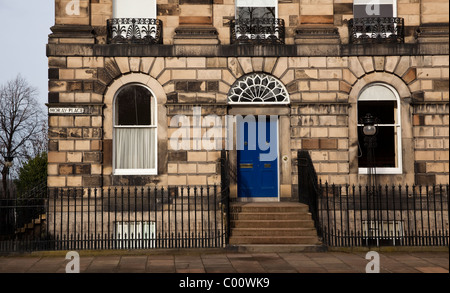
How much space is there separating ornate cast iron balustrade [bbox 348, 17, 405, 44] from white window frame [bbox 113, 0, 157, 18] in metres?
5.51

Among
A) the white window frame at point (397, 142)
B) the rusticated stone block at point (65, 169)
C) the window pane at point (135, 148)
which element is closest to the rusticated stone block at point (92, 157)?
the rusticated stone block at point (65, 169)

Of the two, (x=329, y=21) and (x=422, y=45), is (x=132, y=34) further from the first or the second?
(x=422, y=45)

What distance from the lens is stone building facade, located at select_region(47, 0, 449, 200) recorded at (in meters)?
14.2

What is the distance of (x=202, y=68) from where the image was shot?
14445 mm

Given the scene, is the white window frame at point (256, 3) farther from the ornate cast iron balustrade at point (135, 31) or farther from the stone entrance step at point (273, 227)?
the stone entrance step at point (273, 227)

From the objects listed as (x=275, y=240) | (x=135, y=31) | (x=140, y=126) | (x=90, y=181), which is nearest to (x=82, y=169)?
(x=90, y=181)

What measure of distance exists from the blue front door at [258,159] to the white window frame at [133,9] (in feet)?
12.9

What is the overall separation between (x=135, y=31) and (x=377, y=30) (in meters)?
6.67

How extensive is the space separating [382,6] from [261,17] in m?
3.44

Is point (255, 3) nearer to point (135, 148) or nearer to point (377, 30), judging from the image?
point (377, 30)

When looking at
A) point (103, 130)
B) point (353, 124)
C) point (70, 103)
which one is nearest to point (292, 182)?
point (353, 124)

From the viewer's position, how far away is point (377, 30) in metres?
14.7

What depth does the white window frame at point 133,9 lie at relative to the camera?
14609mm

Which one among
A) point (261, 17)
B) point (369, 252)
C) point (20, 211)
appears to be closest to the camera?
point (369, 252)
